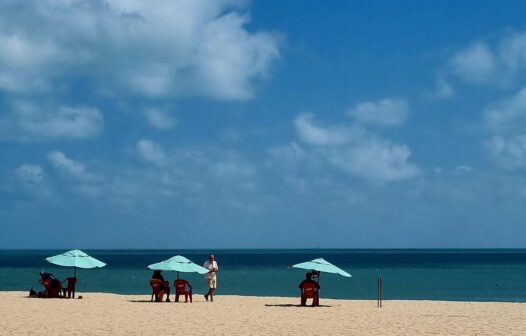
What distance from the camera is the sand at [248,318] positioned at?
1527 centimetres

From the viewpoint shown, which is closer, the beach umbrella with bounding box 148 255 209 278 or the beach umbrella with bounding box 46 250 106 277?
the beach umbrella with bounding box 148 255 209 278

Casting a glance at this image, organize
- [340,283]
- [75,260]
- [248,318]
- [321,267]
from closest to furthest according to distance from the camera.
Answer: [248,318] < [321,267] < [75,260] < [340,283]

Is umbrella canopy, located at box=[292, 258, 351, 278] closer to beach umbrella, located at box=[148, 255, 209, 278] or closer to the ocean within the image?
the ocean

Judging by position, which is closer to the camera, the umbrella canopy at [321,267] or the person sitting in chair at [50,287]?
the umbrella canopy at [321,267]

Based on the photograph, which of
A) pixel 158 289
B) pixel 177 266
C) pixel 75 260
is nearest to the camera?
pixel 158 289

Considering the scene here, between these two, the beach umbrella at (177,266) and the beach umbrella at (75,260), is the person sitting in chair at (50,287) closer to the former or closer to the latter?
the beach umbrella at (75,260)

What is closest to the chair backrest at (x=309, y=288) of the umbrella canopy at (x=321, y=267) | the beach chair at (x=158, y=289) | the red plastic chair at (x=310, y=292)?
the red plastic chair at (x=310, y=292)

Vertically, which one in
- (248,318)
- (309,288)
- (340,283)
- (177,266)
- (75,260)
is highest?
(340,283)

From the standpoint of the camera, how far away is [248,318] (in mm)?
Answer: 17828

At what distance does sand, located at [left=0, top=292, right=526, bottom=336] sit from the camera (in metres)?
15.3

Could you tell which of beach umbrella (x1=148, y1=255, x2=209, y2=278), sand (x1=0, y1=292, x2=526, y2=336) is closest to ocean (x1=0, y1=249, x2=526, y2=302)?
beach umbrella (x1=148, y1=255, x2=209, y2=278)

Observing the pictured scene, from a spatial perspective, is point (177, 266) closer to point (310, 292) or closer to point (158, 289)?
point (158, 289)

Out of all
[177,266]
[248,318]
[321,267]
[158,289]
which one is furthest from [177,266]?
[248,318]

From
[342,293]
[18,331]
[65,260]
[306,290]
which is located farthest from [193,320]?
[342,293]
